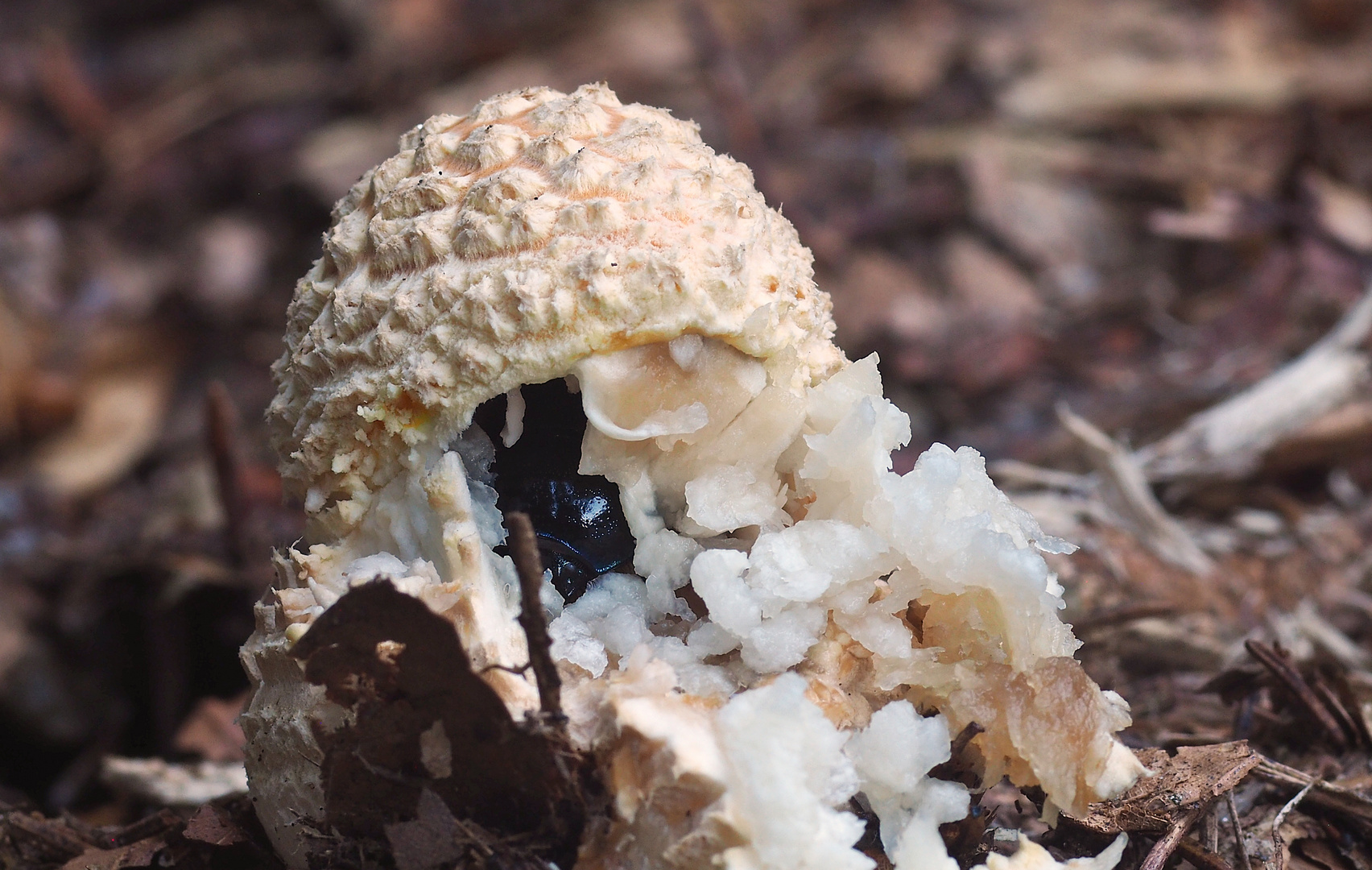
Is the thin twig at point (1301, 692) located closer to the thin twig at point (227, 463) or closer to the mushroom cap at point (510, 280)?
the mushroom cap at point (510, 280)

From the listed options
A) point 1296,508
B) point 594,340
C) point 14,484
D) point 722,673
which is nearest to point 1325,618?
point 1296,508

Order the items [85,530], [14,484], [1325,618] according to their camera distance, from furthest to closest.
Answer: [14,484]
[85,530]
[1325,618]

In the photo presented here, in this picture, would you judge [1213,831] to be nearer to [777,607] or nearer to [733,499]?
[777,607]

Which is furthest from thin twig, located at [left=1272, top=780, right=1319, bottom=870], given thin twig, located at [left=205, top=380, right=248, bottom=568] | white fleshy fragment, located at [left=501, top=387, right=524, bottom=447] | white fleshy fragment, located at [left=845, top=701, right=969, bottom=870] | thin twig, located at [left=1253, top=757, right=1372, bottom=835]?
thin twig, located at [left=205, top=380, right=248, bottom=568]

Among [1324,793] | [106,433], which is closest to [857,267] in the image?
[106,433]

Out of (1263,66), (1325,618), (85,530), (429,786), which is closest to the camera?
(429,786)

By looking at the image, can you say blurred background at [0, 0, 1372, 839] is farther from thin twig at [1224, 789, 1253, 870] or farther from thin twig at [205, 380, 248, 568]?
thin twig at [1224, 789, 1253, 870]

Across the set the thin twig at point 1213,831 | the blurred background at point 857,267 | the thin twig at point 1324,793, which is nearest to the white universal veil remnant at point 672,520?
the thin twig at point 1213,831

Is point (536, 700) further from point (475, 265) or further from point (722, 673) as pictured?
point (475, 265)
